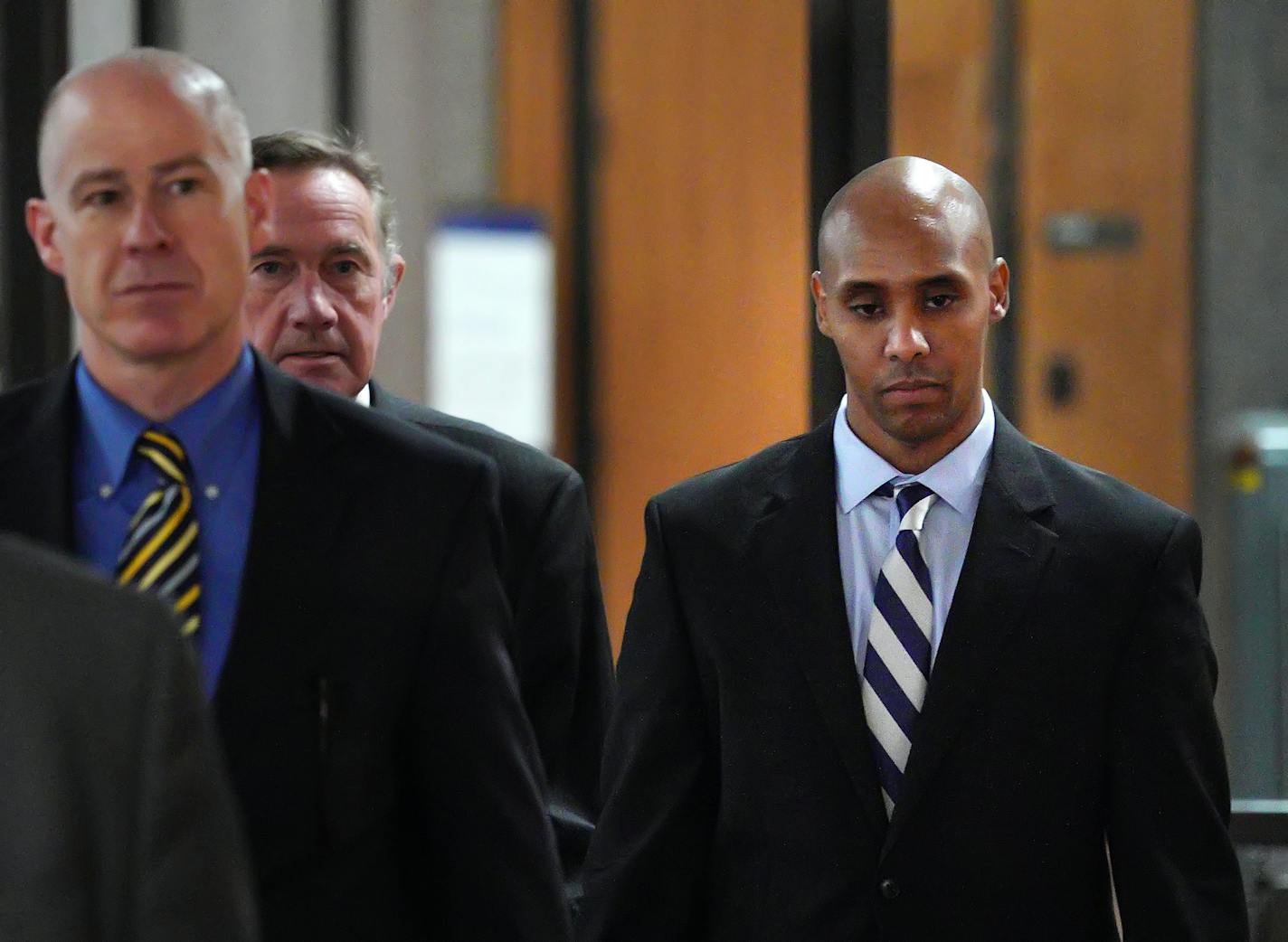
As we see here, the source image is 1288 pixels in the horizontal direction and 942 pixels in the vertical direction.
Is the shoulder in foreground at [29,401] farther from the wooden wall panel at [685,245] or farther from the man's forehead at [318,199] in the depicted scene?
the wooden wall panel at [685,245]

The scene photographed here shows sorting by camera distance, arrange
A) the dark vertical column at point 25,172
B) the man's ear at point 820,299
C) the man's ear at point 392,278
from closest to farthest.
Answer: the man's ear at point 820,299
the man's ear at point 392,278
the dark vertical column at point 25,172

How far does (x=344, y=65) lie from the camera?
380cm

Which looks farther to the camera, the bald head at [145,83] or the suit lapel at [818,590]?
the suit lapel at [818,590]

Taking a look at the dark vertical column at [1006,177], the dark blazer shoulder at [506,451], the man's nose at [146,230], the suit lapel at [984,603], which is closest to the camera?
the man's nose at [146,230]

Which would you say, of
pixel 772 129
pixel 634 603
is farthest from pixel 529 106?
pixel 634 603

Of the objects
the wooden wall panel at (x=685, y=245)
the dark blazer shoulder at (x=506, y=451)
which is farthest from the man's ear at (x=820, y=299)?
the wooden wall panel at (x=685, y=245)

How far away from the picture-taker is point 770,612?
7.89 feet

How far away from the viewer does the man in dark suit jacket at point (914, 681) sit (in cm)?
229

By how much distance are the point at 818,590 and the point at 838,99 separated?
0.97 m

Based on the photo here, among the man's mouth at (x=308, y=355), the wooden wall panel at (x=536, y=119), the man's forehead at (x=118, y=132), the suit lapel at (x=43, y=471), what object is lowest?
the suit lapel at (x=43, y=471)

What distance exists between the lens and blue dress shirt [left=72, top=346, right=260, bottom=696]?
1762 mm

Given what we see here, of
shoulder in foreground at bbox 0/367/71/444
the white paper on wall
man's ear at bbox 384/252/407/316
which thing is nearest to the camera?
shoulder in foreground at bbox 0/367/71/444

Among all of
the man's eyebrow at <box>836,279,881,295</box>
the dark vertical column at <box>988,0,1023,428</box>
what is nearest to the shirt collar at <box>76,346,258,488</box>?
the man's eyebrow at <box>836,279,881,295</box>

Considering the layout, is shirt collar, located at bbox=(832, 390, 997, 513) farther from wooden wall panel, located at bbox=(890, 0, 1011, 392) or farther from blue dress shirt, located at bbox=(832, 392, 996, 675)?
wooden wall panel, located at bbox=(890, 0, 1011, 392)
